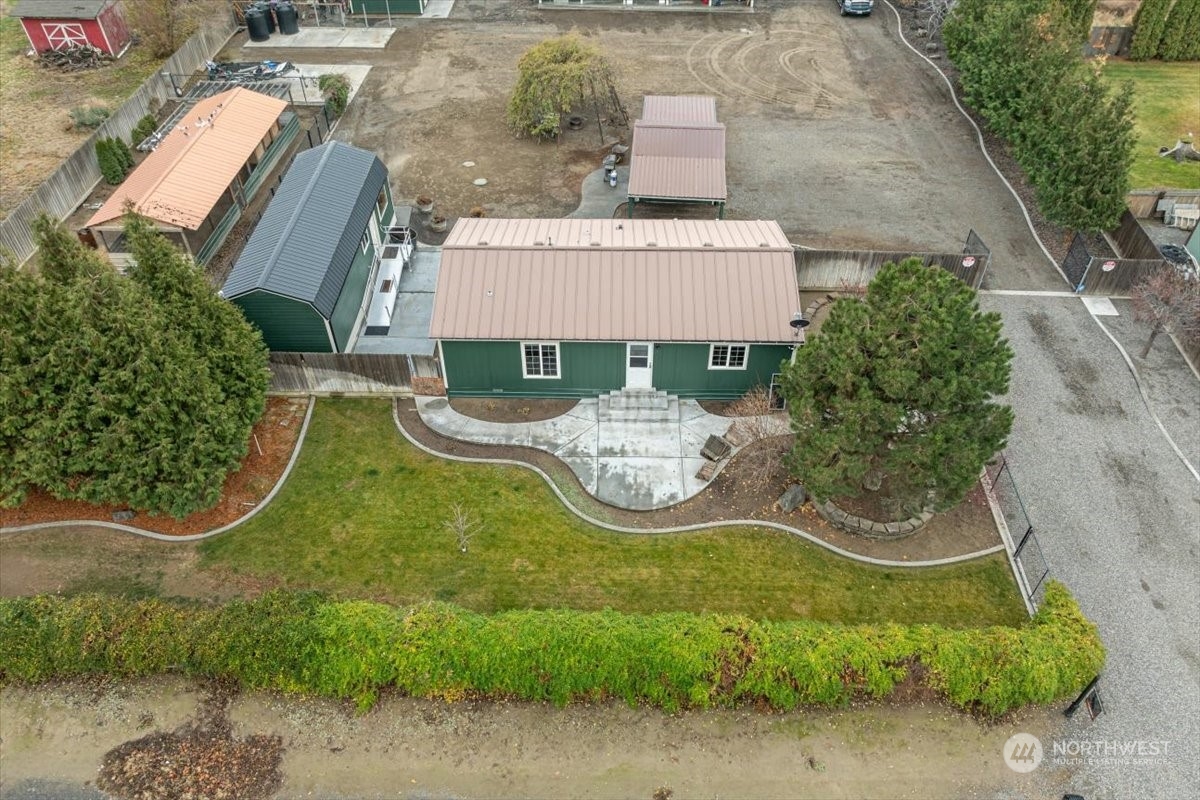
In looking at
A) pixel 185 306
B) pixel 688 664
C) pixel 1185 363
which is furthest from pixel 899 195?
pixel 185 306

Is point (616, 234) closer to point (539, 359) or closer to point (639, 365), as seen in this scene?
point (639, 365)

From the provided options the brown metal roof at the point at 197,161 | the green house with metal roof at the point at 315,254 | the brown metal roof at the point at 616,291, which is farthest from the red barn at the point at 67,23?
the brown metal roof at the point at 616,291

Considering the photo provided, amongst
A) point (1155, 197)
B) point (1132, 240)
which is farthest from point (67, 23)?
point (1155, 197)

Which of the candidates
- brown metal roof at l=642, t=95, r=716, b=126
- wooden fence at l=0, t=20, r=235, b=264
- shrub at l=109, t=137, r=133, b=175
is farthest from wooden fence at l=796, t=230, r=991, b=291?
shrub at l=109, t=137, r=133, b=175

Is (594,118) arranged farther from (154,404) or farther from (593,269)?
(154,404)

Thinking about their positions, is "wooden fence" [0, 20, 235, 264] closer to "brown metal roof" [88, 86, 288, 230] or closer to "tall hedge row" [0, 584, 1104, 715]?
"brown metal roof" [88, 86, 288, 230]
